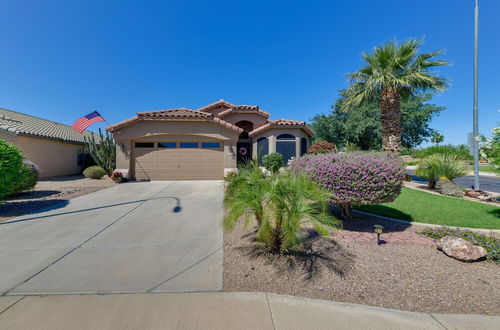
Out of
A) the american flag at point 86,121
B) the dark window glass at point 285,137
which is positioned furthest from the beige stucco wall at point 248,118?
the american flag at point 86,121

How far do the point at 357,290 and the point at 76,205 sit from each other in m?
9.01

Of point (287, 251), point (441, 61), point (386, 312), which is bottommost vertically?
point (386, 312)

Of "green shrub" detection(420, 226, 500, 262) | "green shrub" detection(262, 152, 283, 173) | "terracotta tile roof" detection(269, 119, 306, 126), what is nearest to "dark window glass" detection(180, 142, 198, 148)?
"green shrub" detection(262, 152, 283, 173)

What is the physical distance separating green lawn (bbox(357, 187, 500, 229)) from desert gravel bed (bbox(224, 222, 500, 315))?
2380 mm

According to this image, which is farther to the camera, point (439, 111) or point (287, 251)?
point (439, 111)

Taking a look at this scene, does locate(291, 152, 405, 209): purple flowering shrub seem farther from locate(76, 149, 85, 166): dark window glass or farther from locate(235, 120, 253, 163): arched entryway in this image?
locate(76, 149, 85, 166): dark window glass

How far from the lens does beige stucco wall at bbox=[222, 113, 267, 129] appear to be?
703 inches

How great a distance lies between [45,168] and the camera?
13914 millimetres

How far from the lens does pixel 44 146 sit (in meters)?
14.1

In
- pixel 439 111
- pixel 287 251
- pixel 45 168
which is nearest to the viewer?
pixel 287 251

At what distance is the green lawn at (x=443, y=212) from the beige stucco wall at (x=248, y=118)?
1284 centimetres

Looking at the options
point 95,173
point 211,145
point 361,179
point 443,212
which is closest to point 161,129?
point 211,145

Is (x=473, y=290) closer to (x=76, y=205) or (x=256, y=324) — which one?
(x=256, y=324)

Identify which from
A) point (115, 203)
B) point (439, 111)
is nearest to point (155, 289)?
point (115, 203)
